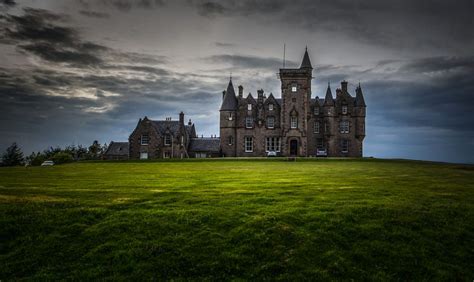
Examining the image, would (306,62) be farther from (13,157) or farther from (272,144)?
(13,157)

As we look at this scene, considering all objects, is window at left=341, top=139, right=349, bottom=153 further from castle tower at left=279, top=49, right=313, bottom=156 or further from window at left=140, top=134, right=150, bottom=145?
window at left=140, top=134, right=150, bottom=145

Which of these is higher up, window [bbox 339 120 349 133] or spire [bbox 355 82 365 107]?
spire [bbox 355 82 365 107]

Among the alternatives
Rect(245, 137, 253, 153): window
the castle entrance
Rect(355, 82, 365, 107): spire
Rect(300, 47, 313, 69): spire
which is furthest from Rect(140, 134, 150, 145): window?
Rect(355, 82, 365, 107): spire

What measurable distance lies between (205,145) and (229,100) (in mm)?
12765

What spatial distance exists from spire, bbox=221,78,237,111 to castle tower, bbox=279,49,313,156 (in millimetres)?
10326

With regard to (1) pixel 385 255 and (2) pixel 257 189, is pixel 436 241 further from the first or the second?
(2) pixel 257 189

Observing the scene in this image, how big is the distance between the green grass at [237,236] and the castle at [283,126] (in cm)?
5152

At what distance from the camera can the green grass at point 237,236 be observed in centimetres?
1126

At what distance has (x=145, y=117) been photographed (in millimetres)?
73312

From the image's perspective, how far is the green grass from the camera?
36.9 feet

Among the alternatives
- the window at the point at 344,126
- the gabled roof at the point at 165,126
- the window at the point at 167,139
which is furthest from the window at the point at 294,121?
the window at the point at 167,139

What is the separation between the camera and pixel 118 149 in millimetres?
86562

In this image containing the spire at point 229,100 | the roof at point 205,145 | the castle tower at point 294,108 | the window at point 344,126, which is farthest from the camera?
the roof at point 205,145

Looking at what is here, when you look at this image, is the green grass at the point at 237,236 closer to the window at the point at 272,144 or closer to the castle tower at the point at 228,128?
the window at the point at 272,144
